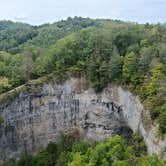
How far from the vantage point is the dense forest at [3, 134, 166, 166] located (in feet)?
105

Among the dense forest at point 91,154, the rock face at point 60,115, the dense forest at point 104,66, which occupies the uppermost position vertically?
the dense forest at point 104,66

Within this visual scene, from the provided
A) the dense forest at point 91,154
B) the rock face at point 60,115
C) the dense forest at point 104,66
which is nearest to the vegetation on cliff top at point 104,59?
the dense forest at point 104,66

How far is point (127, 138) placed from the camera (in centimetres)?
4134

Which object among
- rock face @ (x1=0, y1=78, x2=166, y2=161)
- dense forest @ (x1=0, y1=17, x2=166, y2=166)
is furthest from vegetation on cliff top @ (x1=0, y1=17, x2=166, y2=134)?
rock face @ (x1=0, y1=78, x2=166, y2=161)

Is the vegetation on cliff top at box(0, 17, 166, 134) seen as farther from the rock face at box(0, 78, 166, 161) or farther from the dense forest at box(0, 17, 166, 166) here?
the rock face at box(0, 78, 166, 161)

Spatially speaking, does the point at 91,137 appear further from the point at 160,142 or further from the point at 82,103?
the point at 160,142

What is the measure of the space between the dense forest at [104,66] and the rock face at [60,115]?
119cm

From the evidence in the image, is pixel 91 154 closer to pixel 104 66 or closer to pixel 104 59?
pixel 104 66

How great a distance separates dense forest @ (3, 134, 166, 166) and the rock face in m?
1.09

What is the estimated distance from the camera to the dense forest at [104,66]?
117ft

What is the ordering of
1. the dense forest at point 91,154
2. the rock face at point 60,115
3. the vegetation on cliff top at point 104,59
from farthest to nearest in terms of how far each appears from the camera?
the rock face at point 60,115
the vegetation on cliff top at point 104,59
the dense forest at point 91,154

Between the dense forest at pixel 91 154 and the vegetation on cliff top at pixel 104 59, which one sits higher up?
the vegetation on cliff top at pixel 104 59

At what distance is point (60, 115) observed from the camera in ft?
141

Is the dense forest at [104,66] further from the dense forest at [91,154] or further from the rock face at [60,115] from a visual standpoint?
the rock face at [60,115]
